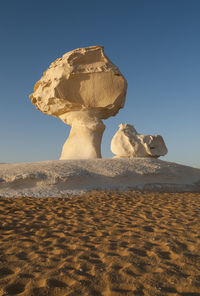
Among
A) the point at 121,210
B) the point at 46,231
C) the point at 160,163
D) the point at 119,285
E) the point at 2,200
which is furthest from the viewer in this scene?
the point at 160,163

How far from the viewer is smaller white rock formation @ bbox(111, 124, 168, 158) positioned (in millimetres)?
13281

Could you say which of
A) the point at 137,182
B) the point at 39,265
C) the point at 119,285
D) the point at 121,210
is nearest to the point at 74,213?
the point at 121,210

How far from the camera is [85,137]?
12.2 m

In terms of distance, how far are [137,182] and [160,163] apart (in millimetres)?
1964

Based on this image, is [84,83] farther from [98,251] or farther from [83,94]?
[98,251]

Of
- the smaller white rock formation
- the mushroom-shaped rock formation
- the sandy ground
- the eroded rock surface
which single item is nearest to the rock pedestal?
the mushroom-shaped rock formation

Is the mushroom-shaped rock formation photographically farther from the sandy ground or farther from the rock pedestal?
the sandy ground

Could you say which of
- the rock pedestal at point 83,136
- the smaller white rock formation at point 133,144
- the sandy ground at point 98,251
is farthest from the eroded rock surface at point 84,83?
the sandy ground at point 98,251

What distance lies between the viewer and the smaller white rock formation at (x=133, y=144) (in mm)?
13281

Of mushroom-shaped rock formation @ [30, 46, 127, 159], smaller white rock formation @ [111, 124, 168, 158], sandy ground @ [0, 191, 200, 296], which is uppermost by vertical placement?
mushroom-shaped rock formation @ [30, 46, 127, 159]

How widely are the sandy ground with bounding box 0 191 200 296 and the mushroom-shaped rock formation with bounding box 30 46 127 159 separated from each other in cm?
769

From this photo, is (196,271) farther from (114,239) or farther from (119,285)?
(114,239)

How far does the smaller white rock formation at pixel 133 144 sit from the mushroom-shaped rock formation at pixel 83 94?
4.31ft

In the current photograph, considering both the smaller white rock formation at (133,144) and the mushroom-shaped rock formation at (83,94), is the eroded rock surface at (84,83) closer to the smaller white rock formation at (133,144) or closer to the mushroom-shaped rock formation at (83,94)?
the mushroom-shaped rock formation at (83,94)
